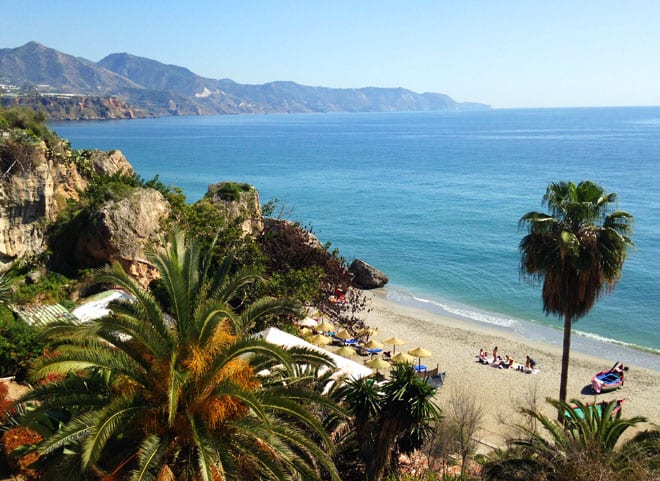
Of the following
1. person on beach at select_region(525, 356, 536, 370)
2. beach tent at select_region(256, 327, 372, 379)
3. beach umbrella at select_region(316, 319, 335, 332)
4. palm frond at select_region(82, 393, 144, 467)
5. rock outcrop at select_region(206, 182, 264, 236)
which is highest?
palm frond at select_region(82, 393, 144, 467)

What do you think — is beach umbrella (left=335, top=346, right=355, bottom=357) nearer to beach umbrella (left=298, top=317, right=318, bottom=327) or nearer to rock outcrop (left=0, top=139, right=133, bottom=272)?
beach umbrella (left=298, top=317, right=318, bottom=327)

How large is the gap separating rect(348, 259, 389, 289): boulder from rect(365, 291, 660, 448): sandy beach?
510 cm

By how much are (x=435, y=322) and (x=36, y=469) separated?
25635mm

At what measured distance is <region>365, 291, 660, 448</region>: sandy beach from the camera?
2078 cm

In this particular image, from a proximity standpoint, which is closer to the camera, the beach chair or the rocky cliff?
the rocky cliff

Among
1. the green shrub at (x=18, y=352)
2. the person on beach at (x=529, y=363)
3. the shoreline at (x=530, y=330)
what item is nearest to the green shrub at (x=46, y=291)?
the green shrub at (x=18, y=352)

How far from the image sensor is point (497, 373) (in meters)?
24.3

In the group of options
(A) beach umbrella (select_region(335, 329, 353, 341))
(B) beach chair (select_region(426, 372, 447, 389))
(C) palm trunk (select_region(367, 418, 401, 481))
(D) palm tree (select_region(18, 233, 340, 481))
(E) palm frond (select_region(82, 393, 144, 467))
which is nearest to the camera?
(E) palm frond (select_region(82, 393, 144, 467))

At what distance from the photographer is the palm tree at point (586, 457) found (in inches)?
329

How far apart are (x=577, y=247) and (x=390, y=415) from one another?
7.85 m

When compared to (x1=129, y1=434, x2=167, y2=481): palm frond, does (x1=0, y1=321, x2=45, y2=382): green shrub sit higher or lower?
lower

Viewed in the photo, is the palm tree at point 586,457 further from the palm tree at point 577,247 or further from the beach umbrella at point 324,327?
the beach umbrella at point 324,327

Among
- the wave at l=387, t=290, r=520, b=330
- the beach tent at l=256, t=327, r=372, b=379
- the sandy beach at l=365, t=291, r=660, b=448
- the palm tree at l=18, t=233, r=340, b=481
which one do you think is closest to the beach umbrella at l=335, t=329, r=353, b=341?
the sandy beach at l=365, t=291, r=660, b=448

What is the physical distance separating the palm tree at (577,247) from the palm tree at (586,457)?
498 centimetres
